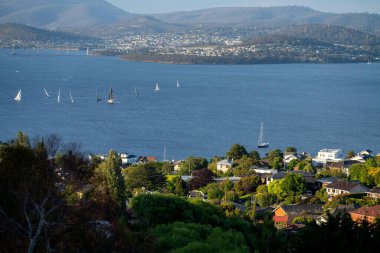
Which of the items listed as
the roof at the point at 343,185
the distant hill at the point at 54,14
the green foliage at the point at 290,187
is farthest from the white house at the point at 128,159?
the distant hill at the point at 54,14

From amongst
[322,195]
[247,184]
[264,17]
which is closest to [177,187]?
[247,184]

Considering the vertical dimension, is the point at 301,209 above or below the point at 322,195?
above

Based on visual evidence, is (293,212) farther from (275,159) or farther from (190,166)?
(275,159)

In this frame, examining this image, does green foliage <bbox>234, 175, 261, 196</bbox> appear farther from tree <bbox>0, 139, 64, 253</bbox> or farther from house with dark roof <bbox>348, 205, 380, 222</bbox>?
tree <bbox>0, 139, 64, 253</bbox>

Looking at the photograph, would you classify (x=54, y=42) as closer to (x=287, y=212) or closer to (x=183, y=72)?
(x=183, y=72)

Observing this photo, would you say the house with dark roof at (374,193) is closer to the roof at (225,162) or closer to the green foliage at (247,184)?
the green foliage at (247,184)

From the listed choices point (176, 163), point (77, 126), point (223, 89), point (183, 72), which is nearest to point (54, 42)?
point (183, 72)

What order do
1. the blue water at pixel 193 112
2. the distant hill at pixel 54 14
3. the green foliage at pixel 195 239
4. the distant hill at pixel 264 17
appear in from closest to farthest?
1. the green foliage at pixel 195 239
2. the blue water at pixel 193 112
3. the distant hill at pixel 264 17
4. the distant hill at pixel 54 14
